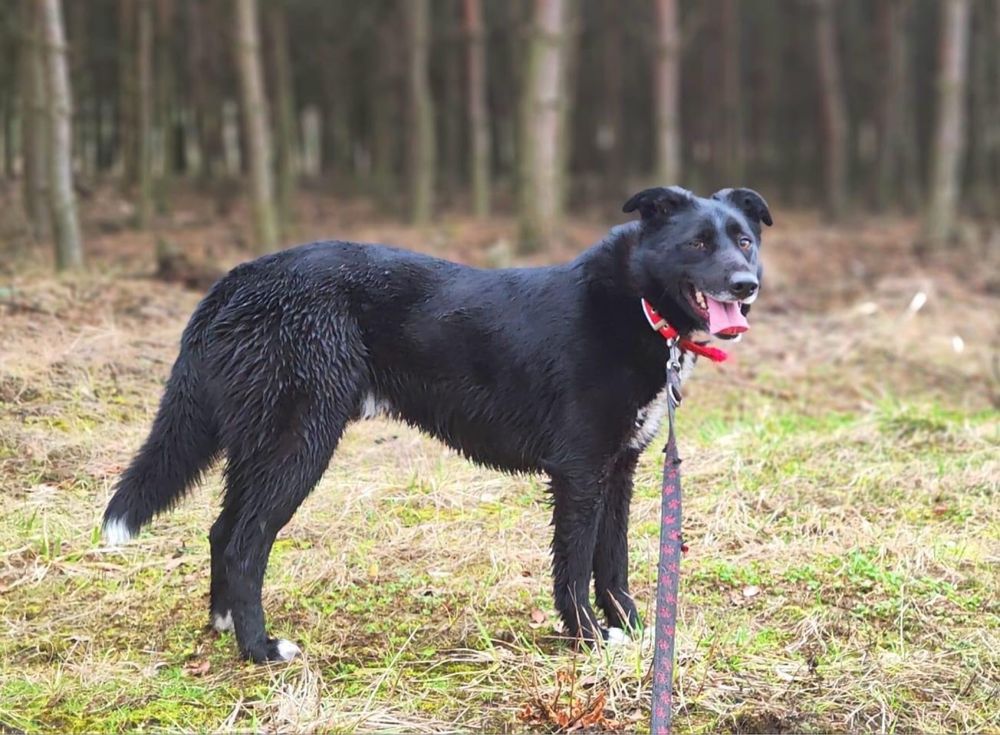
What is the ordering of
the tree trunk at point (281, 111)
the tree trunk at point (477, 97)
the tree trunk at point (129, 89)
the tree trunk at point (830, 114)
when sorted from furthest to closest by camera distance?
the tree trunk at point (830, 114)
the tree trunk at point (477, 97)
the tree trunk at point (281, 111)
the tree trunk at point (129, 89)

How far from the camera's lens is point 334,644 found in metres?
4.27

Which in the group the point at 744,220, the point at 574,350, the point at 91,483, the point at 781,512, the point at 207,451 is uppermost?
the point at 744,220

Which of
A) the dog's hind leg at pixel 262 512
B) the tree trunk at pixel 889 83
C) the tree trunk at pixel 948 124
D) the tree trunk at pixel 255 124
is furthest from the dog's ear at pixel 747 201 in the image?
the tree trunk at pixel 889 83

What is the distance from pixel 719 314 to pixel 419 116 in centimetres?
1465

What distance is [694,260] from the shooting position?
3.85 metres

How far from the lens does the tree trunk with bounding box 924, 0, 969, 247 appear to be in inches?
624

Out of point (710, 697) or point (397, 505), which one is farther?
point (397, 505)

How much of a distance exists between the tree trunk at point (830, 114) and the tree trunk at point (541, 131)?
31.1ft

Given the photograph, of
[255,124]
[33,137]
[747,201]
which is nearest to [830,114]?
[255,124]

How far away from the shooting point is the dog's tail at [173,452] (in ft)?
13.3

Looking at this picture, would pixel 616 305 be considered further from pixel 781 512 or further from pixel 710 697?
pixel 781 512

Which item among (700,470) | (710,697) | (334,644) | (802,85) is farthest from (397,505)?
(802,85)

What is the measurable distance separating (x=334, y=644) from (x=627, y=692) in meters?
1.26

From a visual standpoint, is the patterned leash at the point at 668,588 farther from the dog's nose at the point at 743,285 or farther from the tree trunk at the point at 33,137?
the tree trunk at the point at 33,137
